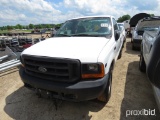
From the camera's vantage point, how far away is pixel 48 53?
112 inches

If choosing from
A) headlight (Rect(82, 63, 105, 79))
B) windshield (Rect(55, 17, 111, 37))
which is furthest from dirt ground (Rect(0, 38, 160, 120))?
windshield (Rect(55, 17, 111, 37))

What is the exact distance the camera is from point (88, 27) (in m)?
4.16

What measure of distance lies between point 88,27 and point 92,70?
1818 mm

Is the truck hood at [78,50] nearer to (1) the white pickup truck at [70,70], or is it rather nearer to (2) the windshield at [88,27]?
(1) the white pickup truck at [70,70]

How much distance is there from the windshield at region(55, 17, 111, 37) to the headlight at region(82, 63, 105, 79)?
53.3 inches

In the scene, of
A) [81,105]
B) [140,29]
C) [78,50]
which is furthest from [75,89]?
[140,29]

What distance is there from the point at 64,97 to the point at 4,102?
1.79 m

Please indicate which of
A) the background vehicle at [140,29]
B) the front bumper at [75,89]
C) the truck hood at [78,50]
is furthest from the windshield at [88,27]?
the background vehicle at [140,29]

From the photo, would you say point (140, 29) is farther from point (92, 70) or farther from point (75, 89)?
point (75, 89)

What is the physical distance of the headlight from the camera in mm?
2646

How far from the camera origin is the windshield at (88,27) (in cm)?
392

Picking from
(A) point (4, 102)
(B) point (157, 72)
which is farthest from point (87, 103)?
(B) point (157, 72)

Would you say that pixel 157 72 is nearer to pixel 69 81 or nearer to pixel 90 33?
pixel 69 81

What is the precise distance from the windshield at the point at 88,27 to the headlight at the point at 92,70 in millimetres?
1353
